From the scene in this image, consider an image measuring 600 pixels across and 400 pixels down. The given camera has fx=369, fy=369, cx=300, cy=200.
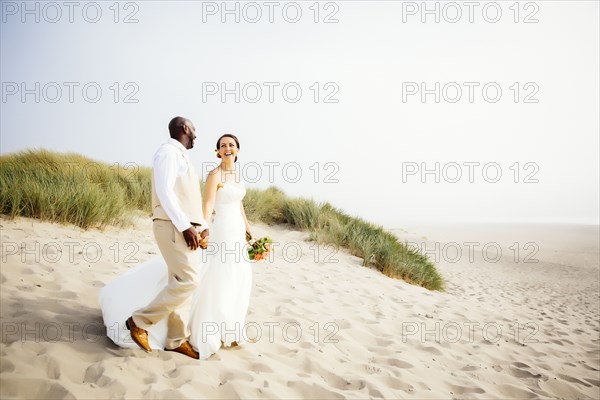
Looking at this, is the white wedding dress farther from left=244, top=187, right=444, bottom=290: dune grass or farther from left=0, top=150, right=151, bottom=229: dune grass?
left=244, top=187, right=444, bottom=290: dune grass

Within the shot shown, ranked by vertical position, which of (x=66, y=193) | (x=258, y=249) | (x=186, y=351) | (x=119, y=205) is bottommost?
(x=186, y=351)

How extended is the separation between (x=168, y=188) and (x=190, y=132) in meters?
0.63

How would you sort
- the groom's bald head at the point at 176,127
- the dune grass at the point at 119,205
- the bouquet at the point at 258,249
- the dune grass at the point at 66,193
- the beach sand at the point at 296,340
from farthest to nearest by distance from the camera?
the dune grass at the point at 119,205, the dune grass at the point at 66,193, the bouquet at the point at 258,249, the groom's bald head at the point at 176,127, the beach sand at the point at 296,340

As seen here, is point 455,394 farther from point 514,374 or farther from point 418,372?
point 514,374

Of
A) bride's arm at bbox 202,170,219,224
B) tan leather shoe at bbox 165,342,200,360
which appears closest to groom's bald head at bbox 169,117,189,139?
bride's arm at bbox 202,170,219,224

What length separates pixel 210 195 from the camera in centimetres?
367

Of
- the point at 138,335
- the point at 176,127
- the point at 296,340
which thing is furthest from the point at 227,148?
the point at 296,340

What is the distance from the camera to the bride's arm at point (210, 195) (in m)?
3.60

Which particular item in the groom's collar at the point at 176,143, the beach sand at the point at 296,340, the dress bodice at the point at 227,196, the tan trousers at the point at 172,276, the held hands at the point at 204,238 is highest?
the groom's collar at the point at 176,143

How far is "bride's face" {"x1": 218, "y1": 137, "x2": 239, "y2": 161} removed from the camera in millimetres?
3889

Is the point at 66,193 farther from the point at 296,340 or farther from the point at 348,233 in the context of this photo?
the point at 348,233

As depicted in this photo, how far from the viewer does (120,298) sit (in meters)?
3.60

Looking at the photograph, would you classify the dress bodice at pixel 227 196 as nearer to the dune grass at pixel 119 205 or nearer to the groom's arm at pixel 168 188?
the groom's arm at pixel 168 188

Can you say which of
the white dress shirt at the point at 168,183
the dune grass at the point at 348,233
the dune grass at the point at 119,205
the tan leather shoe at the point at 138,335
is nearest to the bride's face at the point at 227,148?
the white dress shirt at the point at 168,183
